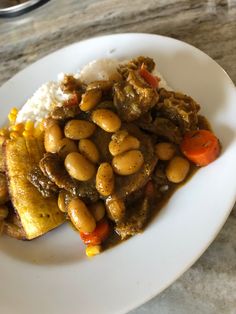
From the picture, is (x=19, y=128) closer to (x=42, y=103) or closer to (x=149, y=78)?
(x=42, y=103)

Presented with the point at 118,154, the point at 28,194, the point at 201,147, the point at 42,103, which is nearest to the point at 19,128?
the point at 42,103

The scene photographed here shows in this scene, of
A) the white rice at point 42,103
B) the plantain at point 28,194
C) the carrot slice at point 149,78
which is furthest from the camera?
the white rice at point 42,103

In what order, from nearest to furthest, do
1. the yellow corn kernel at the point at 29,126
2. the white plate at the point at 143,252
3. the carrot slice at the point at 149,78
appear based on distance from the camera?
the white plate at the point at 143,252
the carrot slice at the point at 149,78
the yellow corn kernel at the point at 29,126

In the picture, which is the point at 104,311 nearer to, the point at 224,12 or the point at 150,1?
the point at 224,12

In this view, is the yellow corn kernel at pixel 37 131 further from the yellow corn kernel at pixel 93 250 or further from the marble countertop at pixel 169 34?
the marble countertop at pixel 169 34

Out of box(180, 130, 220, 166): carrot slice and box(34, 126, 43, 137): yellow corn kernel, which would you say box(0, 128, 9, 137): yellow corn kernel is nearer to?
box(34, 126, 43, 137): yellow corn kernel

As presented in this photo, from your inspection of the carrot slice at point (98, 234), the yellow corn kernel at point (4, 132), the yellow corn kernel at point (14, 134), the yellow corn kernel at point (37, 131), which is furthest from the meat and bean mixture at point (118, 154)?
the yellow corn kernel at point (4, 132)

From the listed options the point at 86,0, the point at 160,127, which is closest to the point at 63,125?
the point at 160,127

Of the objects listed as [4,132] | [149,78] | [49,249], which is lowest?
[49,249]
